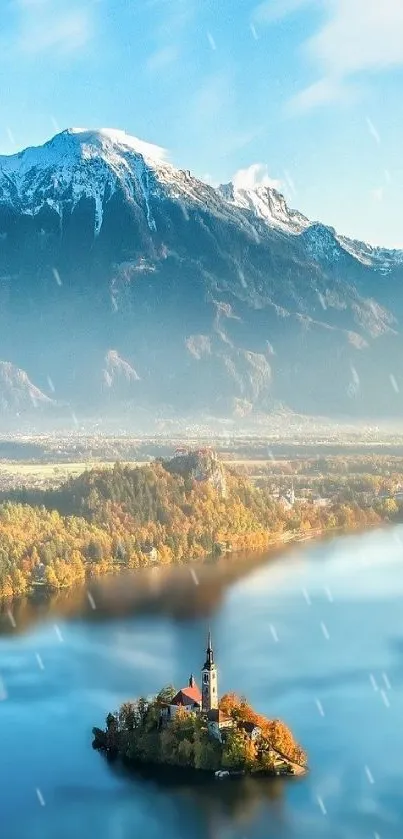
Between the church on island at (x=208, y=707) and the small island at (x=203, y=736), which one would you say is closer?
the small island at (x=203, y=736)

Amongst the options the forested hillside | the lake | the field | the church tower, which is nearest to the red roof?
the church tower

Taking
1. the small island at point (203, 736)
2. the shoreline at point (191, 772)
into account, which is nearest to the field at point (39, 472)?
the small island at point (203, 736)

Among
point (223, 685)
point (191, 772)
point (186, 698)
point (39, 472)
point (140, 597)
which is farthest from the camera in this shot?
point (39, 472)

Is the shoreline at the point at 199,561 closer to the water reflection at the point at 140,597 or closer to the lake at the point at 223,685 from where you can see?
the water reflection at the point at 140,597

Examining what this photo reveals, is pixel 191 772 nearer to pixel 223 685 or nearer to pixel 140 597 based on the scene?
pixel 223 685

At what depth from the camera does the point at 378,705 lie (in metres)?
37.2

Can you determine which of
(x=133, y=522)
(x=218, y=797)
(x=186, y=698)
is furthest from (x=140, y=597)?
(x=218, y=797)

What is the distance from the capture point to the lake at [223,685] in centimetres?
2908

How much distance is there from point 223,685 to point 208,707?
6.11m

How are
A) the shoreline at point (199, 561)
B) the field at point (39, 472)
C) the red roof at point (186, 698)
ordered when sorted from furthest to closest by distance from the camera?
the field at point (39, 472)
the shoreline at point (199, 561)
the red roof at point (186, 698)

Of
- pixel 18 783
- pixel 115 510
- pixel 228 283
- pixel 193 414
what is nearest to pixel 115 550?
pixel 115 510

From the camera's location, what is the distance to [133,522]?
6856 centimetres

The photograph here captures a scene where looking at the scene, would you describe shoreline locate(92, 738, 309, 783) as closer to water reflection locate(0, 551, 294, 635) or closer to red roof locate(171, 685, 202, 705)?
red roof locate(171, 685, 202, 705)

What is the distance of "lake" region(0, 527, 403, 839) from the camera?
29.1 m
